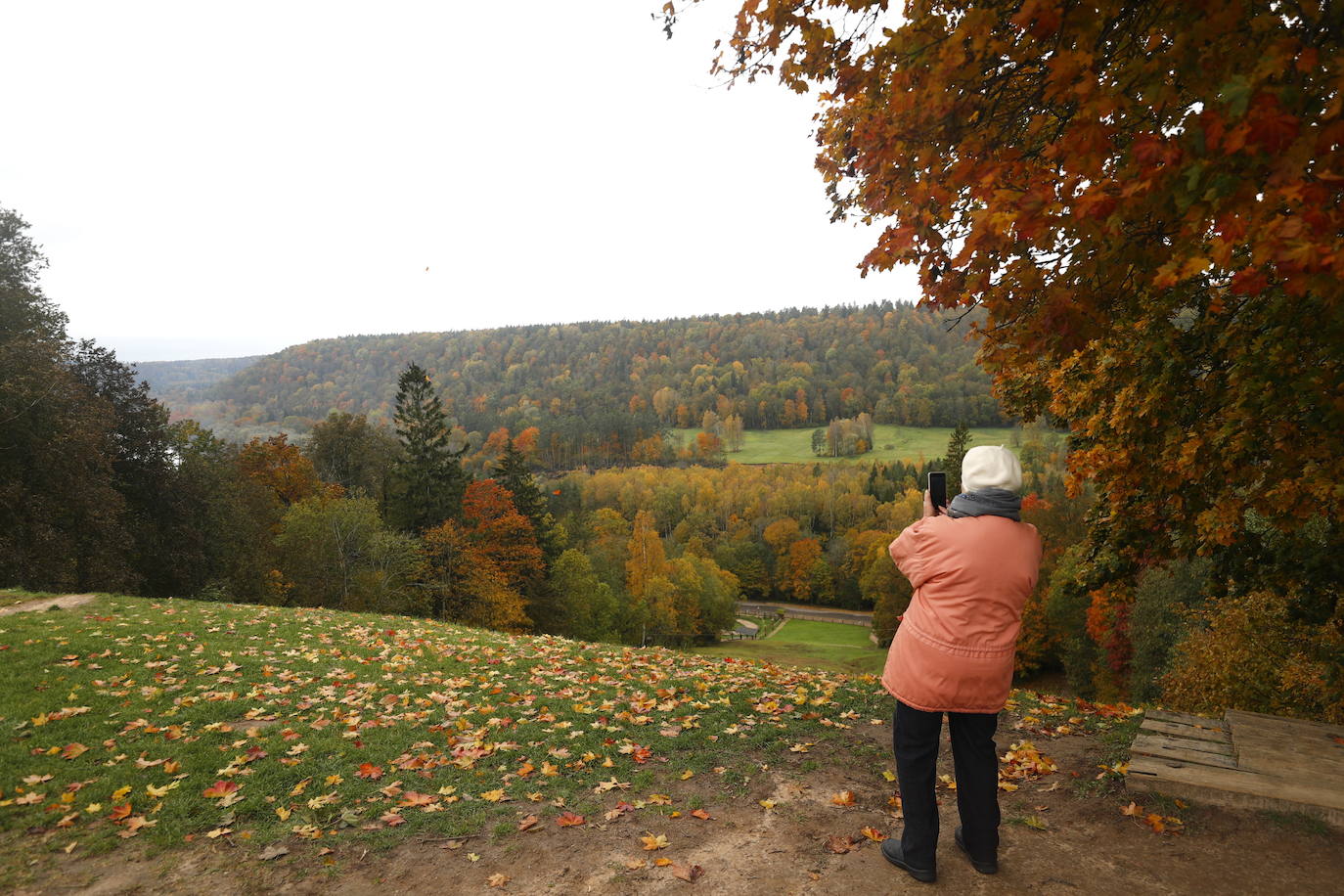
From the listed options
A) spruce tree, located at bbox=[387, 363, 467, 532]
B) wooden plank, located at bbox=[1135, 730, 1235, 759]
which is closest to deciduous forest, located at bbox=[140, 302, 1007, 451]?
spruce tree, located at bbox=[387, 363, 467, 532]

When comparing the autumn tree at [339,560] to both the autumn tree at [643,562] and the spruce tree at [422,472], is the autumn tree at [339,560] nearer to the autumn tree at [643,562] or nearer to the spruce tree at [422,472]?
the spruce tree at [422,472]

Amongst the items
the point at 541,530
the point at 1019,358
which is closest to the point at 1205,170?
the point at 1019,358

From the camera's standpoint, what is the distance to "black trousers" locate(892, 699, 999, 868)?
3.84 metres

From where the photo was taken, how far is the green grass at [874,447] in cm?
12044

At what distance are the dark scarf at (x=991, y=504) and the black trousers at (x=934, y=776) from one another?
1122mm

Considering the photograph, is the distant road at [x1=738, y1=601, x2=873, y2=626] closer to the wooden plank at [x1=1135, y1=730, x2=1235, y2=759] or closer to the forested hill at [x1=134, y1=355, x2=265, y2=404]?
the wooden plank at [x1=1135, y1=730, x2=1235, y2=759]

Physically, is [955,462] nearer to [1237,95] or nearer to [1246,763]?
[1246,763]

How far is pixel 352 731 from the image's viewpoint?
6762 millimetres

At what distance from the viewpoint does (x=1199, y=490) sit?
235 inches

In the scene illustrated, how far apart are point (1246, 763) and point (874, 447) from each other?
420 ft

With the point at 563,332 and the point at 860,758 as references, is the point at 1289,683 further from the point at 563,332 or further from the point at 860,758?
the point at 563,332

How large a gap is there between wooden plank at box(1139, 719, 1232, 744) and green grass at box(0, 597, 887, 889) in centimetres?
251

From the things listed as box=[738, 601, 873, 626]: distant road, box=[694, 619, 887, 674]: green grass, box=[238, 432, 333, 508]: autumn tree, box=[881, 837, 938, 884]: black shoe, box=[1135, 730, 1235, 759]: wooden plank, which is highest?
box=[881, 837, 938, 884]: black shoe

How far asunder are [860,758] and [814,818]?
134 cm
